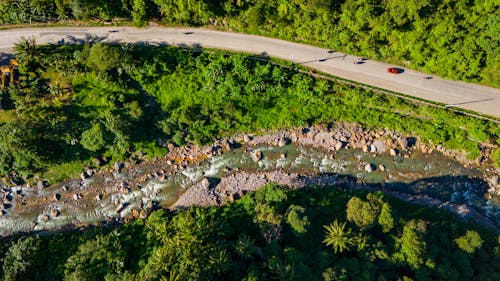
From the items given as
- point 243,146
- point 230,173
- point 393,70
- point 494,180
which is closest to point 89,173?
point 230,173

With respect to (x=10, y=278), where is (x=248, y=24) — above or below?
above

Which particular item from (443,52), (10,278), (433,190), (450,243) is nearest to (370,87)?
(443,52)

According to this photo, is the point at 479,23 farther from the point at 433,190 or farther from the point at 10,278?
Result: the point at 10,278

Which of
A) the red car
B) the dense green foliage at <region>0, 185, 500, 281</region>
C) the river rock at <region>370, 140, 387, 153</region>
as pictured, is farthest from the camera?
the river rock at <region>370, 140, 387, 153</region>

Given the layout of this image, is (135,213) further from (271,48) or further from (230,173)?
(271,48)

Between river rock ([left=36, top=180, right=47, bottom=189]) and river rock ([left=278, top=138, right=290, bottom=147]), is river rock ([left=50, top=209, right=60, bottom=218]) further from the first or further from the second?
river rock ([left=278, top=138, right=290, bottom=147])

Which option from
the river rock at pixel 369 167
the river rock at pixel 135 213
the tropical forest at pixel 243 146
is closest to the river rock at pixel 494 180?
the tropical forest at pixel 243 146

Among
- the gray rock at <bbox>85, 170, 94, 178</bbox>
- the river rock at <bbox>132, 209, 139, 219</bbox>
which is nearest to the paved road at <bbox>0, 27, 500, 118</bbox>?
the gray rock at <bbox>85, 170, 94, 178</bbox>
